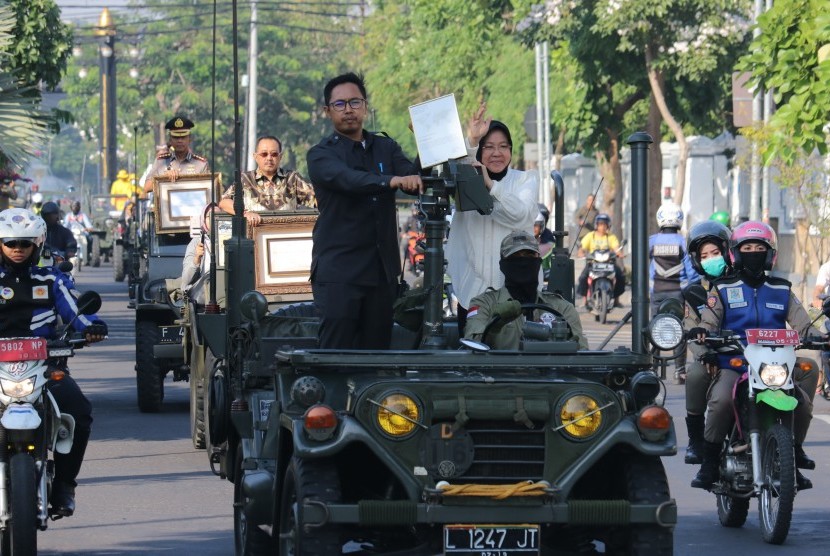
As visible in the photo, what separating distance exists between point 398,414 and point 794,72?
1198 centimetres

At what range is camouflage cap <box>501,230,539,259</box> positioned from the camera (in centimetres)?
827

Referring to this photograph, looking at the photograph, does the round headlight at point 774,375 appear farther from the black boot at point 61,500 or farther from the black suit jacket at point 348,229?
the black boot at point 61,500

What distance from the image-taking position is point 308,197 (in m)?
14.6

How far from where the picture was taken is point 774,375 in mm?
9805

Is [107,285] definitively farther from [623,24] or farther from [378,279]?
[378,279]

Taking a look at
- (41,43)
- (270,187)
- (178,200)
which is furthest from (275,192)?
(41,43)

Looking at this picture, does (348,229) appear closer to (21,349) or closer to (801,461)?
(21,349)

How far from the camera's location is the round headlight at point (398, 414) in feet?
→ 22.6

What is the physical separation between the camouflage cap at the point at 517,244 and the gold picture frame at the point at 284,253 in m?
5.63

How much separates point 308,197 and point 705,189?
40404mm

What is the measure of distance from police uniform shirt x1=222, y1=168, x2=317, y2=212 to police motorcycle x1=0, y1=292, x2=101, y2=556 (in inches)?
224

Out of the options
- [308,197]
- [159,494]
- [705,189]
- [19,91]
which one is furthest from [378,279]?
[705,189]

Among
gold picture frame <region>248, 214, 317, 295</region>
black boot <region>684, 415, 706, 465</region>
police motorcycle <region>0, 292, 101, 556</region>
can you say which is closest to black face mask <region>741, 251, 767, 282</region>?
black boot <region>684, 415, 706, 465</region>

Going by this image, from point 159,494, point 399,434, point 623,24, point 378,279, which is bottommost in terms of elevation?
point 159,494
